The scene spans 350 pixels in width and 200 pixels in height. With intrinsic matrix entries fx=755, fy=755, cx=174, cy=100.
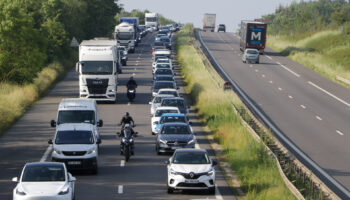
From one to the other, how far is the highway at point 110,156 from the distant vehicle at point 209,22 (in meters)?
90.4

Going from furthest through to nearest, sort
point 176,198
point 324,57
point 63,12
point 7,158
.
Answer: point 324,57 < point 63,12 < point 7,158 < point 176,198

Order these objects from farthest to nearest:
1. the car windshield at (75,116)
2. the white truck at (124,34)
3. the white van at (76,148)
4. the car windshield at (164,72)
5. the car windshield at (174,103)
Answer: the white truck at (124,34), the car windshield at (164,72), the car windshield at (174,103), the car windshield at (75,116), the white van at (76,148)

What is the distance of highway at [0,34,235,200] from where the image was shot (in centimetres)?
2366

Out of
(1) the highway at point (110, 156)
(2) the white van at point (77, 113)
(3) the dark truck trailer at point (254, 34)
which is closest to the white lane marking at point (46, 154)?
(1) the highway at point (110, 156)

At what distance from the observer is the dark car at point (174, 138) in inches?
1206

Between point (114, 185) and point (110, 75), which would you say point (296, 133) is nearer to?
point (110, 75)

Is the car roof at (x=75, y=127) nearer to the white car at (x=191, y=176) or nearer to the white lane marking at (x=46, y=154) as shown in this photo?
the white lane marking at (x=46, y=154)

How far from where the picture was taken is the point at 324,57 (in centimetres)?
9088

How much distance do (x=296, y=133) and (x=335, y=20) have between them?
87361 mm

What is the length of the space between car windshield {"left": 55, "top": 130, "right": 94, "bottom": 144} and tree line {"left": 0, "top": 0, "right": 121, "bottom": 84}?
79.0 ft

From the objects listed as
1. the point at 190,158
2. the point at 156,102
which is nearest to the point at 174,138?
the point at 190,158

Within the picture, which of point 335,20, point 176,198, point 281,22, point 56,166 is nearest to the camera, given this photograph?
point 56,166

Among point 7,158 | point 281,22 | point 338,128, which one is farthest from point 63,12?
point 281,22

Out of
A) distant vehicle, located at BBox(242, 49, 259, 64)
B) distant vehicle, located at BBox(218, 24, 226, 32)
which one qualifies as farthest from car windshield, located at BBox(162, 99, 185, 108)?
distant vehicle, located at BBox(218, 24, 226, 32)
